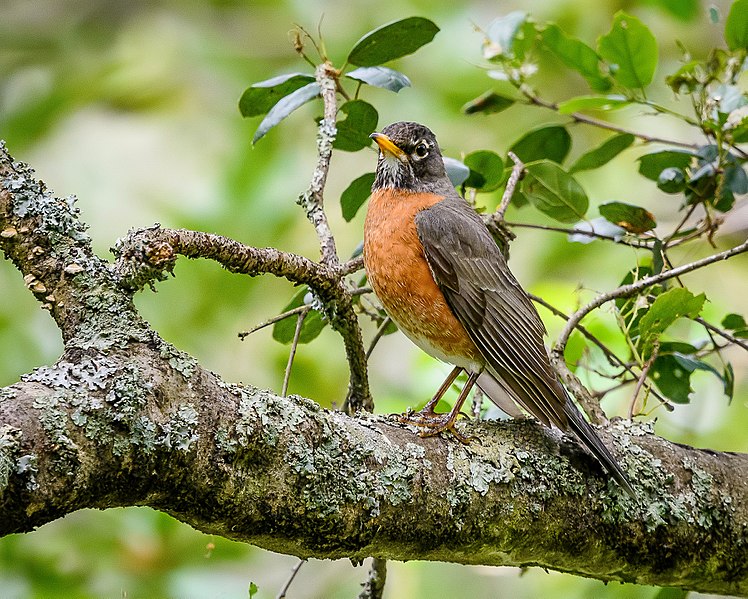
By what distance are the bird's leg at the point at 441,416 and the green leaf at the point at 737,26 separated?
4.80 feet

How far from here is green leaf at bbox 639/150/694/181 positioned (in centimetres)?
318

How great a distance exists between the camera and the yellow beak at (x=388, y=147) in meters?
3.37

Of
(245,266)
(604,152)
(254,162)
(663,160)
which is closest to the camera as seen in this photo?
(245,266)

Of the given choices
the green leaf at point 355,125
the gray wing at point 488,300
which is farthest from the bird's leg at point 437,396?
the green leaf at point 355,125

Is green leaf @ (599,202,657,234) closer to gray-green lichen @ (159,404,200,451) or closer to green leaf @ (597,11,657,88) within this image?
green leaf @ (597,11,657,88)

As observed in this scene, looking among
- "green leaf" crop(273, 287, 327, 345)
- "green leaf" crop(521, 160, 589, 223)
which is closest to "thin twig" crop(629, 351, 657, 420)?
"green leaf" crop(521, 160, 589, 223)

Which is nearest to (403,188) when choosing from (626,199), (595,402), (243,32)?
(595,402)

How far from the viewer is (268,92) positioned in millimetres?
3027

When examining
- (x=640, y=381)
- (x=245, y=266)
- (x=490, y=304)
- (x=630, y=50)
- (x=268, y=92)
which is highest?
(x=630, y=50)

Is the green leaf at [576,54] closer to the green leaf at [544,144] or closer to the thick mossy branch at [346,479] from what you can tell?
the green leaf at [544,144]

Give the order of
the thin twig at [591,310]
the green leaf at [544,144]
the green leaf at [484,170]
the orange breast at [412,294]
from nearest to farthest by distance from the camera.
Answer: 1. the thin twig at [591,310]
2. the orange breast at [412,294]
3. the green leaf at [484,170]
4. the green leaf at [544,144]

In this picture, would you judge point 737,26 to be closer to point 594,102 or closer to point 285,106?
point 594,102

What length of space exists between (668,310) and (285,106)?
1.32 meters

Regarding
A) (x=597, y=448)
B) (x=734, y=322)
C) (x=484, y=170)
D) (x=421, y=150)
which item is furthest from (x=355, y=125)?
(x=734, y=322)
